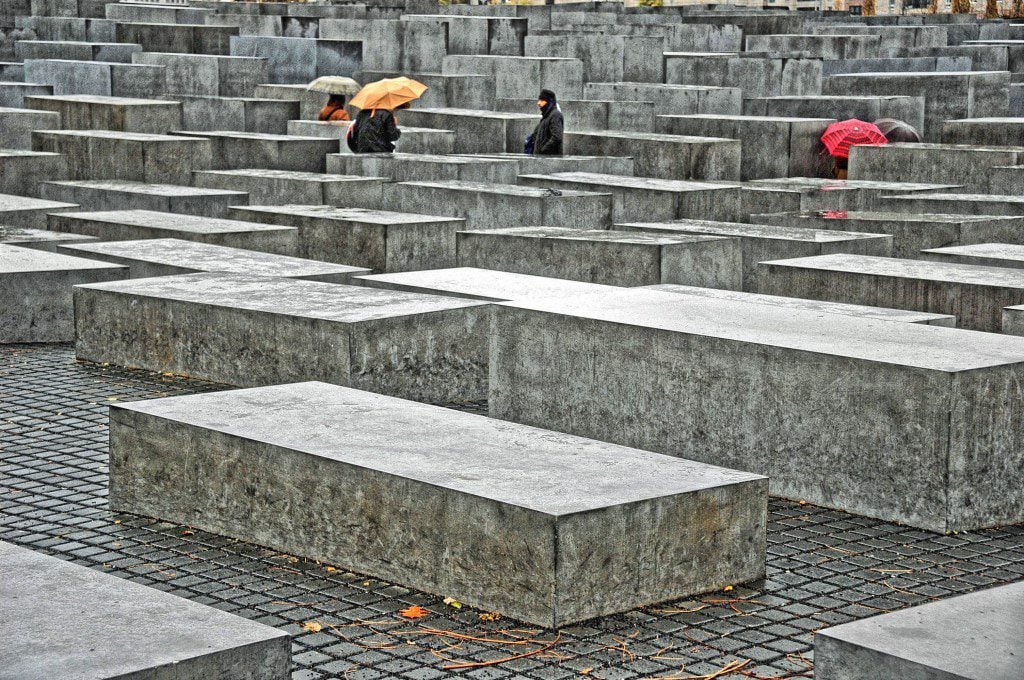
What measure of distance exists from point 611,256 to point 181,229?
3.84m

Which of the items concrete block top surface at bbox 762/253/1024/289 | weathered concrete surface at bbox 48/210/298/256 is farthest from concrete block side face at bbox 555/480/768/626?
weathered concrete surface at bbox 48/210/298/256

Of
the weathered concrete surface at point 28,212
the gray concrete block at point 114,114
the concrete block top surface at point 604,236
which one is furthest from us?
the gray concrete block at point 114,114

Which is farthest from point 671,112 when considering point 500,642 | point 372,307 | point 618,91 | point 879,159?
point 500,642

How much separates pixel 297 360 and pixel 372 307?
64cm

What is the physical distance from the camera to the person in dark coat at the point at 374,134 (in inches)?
726

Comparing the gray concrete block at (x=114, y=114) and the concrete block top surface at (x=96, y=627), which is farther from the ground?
the gray concrete block at (x=114, y=114)

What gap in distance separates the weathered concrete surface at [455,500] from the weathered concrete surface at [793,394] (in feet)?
3.83

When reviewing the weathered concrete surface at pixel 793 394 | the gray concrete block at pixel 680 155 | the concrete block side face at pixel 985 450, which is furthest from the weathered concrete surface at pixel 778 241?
the concrete block side face at pixel 985 450

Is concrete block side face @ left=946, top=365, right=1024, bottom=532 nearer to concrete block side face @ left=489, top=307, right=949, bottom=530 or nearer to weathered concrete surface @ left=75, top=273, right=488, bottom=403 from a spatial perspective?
concrete block side face @ left=489, top=307, right=949, bottom=530

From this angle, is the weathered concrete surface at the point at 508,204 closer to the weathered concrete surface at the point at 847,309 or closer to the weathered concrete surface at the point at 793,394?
the weathered concrete surface at the point at 847,309

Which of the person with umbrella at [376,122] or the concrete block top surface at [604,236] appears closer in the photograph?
the concrete block top surface at [604,236]

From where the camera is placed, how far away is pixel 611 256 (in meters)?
12.1

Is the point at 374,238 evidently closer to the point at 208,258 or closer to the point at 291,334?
the point at 208,258

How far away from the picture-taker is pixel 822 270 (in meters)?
10.7
